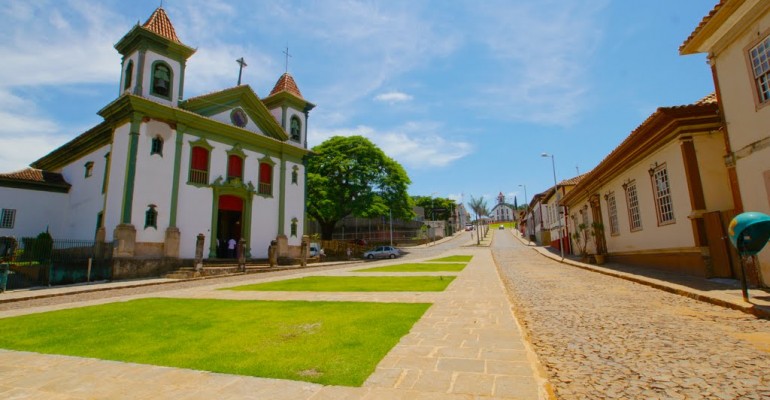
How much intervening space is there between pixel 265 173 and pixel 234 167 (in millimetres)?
2439

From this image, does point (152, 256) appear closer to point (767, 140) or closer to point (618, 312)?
point (618, 312)

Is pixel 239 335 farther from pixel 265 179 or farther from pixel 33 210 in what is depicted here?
pixel 33 210

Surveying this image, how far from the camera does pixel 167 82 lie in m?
21.4

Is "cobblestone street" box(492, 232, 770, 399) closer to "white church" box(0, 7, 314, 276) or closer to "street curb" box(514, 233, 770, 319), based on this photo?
"street curb" box(514, 233, 770, 319)

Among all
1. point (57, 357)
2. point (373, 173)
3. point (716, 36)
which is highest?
point (373, 173)

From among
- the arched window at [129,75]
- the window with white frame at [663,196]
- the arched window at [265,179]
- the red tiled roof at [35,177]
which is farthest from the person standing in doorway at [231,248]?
the window with white frame at [663,196]

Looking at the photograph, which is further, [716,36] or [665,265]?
[665,265]

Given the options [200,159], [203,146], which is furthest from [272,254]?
[203,146]

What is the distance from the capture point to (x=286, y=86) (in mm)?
29578

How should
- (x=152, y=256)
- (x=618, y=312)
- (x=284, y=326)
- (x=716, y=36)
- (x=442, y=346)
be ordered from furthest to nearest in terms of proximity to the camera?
(x=152, y=256), (x=716, y=36), (x=618, y=312), (x=284, y=326), (x=442, y=346)

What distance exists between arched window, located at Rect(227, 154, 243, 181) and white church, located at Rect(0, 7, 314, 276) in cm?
6

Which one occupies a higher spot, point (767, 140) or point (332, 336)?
point (767, 140)

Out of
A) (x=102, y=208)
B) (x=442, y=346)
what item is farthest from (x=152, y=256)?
(x=442, y=346)

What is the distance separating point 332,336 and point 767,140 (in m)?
10.1
